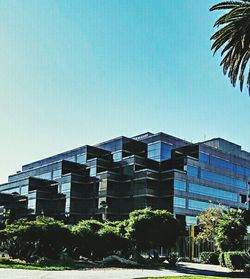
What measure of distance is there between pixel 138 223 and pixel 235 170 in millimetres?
56260

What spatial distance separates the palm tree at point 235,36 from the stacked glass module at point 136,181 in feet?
181

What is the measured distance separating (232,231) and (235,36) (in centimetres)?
1940

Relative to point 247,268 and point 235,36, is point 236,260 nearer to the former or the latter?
point 247,268

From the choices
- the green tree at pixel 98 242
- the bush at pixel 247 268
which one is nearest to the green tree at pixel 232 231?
the bush at pixel 247 268

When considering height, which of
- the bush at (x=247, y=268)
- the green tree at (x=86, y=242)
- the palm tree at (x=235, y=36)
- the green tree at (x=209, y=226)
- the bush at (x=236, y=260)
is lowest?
the bush at (x=247, y=268)

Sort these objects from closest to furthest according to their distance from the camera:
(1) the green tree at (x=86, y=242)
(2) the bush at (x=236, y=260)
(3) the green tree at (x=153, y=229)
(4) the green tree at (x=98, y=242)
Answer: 1. (2) the bush at (x=236, y=260)
2. (1) the green tree at (x=86, y=242)
3. (4) the green tree at (x=98, y=242)
4. (3) the green tree at (x=153, y=229)

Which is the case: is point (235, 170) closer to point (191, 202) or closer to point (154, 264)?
point (191, 202)

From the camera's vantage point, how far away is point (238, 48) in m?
23.3

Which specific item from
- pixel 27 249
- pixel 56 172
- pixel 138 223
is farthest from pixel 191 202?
pixel 27 249

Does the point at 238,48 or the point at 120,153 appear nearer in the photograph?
the point at 238,48

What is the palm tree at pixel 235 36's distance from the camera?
70.3ft

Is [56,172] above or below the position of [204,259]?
above

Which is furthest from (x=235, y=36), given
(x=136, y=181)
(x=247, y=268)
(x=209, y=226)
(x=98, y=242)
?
(x=136, y=181)

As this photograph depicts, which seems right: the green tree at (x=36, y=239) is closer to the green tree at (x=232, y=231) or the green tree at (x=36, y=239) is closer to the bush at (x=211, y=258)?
the green tree at (x=232, y=231)
